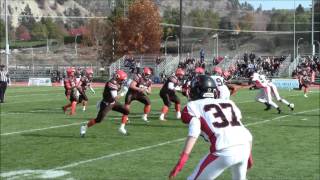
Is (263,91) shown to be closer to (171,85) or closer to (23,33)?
(171,85)

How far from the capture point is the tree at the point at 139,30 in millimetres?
63781

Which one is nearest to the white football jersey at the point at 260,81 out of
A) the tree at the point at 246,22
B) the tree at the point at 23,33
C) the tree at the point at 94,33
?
the tree at the point at 94,33

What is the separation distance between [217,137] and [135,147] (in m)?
7.48

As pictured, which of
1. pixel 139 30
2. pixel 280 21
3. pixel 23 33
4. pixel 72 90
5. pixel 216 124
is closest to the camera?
pixel 216 124

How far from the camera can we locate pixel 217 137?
684cm

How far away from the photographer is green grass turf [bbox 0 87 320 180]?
37.5ft

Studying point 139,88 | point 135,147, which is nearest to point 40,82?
point 139,88

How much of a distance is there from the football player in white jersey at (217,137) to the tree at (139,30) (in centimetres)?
5667

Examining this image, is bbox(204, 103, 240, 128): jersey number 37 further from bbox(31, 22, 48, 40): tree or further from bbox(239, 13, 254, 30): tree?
bbox(31, 22, 48, 40): tree

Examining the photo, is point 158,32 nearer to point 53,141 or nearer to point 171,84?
point 171,84

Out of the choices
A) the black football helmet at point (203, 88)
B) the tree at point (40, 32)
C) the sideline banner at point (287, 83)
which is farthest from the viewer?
the tree at point (40, 32)

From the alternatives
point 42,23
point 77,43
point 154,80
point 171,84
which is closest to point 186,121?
point 171,84

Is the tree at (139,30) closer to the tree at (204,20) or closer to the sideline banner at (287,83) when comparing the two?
the sideline banner at (287,83)

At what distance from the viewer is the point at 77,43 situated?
122312mm
